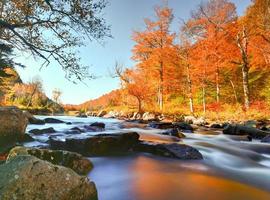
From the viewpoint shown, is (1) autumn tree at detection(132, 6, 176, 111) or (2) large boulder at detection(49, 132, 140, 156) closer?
(2) large boulder at detection(49, 132, 140, 156)

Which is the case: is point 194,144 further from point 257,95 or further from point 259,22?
point 257,95

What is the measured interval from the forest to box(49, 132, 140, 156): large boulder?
50.1 ft

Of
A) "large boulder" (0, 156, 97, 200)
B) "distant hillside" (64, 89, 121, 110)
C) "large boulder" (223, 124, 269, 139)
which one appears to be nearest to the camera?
"large boulder" (0, 156, 97, 200)

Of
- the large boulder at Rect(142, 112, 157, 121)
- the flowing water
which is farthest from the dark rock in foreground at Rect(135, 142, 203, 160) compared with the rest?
the large boulder at Rect(142, 112, 157, 121)

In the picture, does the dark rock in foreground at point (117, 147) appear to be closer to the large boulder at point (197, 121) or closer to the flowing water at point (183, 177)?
the flowing water at point (183, 177)

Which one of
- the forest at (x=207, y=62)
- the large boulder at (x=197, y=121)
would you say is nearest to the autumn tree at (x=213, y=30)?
the forest at (x=207, y=62)

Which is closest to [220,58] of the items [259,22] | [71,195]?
[259,22]

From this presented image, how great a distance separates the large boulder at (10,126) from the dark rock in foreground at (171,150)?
3759 mm

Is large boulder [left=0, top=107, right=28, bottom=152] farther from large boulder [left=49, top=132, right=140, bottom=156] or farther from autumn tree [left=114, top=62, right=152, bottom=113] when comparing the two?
autumn tree [left=114, top=62, right=152, bottom=113]

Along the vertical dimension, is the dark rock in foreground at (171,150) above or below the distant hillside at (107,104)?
below

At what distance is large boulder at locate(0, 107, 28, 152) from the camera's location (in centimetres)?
778

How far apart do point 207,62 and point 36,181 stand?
953 inches

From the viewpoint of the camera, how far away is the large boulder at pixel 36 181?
3.00 m

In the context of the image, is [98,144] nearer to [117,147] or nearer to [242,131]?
[117,147]
